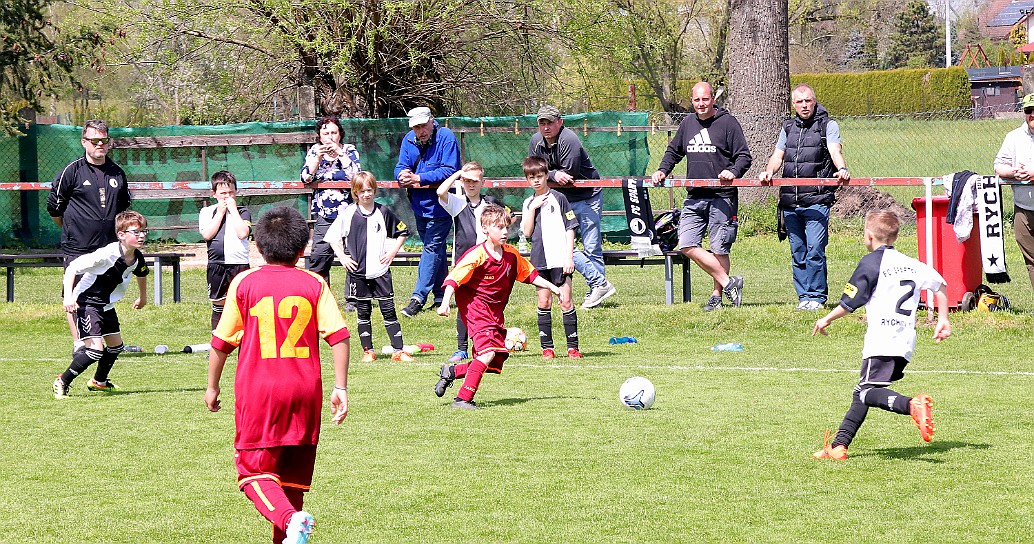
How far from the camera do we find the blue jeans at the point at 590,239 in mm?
12625

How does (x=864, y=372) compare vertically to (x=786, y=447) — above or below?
above

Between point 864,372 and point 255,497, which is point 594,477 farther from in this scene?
point 255,497

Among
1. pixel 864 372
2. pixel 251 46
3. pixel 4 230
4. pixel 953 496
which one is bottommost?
pixel 953 496

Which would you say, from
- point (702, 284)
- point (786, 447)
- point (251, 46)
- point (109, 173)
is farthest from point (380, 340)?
point (251, 46)

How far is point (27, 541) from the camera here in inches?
203

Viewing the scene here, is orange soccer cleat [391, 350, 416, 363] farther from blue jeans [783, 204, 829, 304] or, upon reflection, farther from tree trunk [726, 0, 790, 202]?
tree trunk [726, 0, 790, 202]

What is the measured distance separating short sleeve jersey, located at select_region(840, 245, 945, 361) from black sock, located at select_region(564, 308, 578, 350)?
4.32 metres

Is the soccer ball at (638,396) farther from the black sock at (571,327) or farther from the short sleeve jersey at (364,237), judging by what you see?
the short sleeve jersey at (364,237)

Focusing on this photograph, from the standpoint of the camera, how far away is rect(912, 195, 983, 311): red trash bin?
11.8 meters

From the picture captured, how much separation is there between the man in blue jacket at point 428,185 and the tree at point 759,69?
574 cm

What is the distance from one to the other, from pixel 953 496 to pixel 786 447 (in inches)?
50.2

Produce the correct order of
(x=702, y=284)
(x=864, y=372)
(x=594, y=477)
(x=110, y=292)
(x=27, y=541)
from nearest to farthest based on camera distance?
(x=27, y=541) → (x=594, y=477) → (x=864, y=372) → (x=110, y=292) → (x=702, y=284)

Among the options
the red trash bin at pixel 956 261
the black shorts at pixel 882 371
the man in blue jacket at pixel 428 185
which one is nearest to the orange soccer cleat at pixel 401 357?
the man in blue jacket at pixel 428 185

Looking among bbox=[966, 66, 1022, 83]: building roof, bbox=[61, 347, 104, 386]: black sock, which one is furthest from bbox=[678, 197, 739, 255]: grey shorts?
bbox=[966, 66, 1022, 83]: building roof
